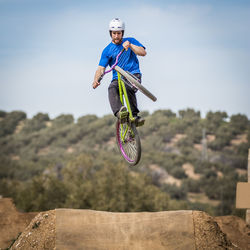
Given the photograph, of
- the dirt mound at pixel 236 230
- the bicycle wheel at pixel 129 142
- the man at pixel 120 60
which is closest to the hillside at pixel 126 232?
the bicycle wheel at pixel 129 142

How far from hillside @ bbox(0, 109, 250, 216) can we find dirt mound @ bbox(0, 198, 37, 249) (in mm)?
18324

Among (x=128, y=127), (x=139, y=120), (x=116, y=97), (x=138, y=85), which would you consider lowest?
(x=128, y=127)

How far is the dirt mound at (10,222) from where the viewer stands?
17141 millimetres

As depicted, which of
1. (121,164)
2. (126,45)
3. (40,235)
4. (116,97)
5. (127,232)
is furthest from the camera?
(121,164)

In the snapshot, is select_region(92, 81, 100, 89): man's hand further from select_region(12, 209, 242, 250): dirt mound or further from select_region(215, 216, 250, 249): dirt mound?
select_region(215, 216, 250, 249): dirt mound

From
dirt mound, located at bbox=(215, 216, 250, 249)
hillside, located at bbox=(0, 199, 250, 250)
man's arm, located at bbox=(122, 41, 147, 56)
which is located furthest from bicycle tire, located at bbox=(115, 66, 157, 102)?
dirt mound, located at bbox=(215, 216, 250, 249)

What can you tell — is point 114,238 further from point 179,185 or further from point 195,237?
point 179,185

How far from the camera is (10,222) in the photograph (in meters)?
18.2

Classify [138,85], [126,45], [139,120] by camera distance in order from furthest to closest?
[139,120]
[126,45]
[138,85]

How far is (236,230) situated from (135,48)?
10122 mm

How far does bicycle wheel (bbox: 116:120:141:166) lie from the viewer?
39.3 ft

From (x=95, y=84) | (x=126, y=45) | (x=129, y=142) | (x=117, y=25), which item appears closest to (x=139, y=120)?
(x=129, y=142)

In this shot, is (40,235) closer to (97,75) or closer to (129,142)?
(129,142)

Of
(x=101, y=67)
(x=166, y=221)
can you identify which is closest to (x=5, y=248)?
(x=166, y=221)
